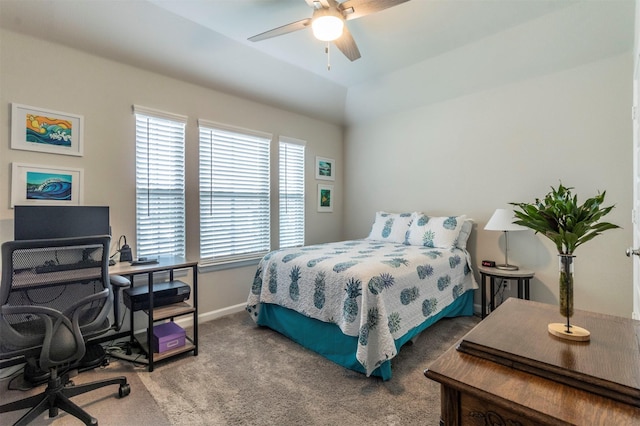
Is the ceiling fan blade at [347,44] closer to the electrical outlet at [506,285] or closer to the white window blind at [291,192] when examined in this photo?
the white window blind at [291,192]

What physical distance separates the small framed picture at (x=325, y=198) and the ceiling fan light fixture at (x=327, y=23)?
2578mm

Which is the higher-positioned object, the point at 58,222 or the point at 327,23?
the point at 327,23

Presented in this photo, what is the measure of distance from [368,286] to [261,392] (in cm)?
99

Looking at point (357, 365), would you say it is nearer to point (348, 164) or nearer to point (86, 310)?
point (86, 310)

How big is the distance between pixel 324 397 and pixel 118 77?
121 inches

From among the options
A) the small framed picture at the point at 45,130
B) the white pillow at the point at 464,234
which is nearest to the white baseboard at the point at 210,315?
the small framed picture at the point at 45,130

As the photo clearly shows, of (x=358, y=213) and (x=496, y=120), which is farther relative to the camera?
(x=358, y=213)

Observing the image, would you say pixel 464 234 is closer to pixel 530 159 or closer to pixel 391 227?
pixel 391 227

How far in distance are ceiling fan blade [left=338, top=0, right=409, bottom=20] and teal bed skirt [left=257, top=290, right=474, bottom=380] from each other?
2.25 m

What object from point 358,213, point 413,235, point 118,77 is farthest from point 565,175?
point 118,77

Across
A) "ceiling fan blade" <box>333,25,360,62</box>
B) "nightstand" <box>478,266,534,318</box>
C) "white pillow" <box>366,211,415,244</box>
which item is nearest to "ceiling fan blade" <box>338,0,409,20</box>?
"ceiling fan blade" <box>333,25,360,62</box>

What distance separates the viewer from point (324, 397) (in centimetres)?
195

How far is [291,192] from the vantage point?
4109 mm

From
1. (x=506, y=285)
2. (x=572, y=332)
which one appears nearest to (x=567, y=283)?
(x=572, y=332)
